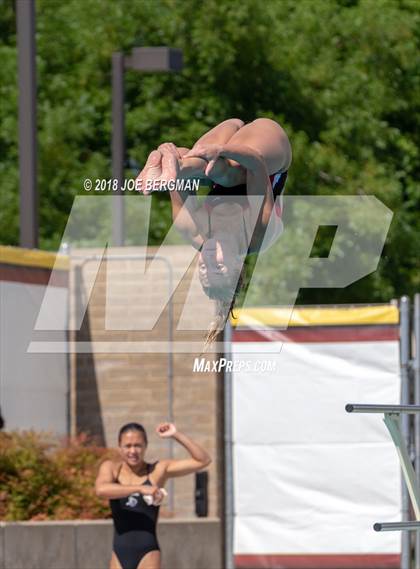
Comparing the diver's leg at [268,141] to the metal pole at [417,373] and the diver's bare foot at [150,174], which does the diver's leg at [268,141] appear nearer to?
the diver's bare foot at [150,174]

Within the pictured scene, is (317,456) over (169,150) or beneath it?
beneath

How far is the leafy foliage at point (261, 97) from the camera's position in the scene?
2423 centimetres

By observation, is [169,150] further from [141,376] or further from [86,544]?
[141,376]

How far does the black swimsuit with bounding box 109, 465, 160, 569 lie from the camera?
1260cm

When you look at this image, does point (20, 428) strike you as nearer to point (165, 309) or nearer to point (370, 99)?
point (165, 309)

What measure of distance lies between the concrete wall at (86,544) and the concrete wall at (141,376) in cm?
50

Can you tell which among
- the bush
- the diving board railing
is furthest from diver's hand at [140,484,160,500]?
the diving board railing

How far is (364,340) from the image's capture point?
14703mm

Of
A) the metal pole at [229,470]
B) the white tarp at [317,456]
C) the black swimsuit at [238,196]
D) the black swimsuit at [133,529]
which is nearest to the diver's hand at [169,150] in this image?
the black swimsuit at [238,196]

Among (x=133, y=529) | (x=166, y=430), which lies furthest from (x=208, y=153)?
(x=133, y=529)

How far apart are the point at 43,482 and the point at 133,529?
2.40 m

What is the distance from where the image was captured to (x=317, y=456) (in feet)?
48.2

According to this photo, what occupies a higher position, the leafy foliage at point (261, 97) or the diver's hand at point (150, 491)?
the leafy foliage at point (261, 97)

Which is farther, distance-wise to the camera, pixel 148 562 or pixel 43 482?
pixel 43 482
